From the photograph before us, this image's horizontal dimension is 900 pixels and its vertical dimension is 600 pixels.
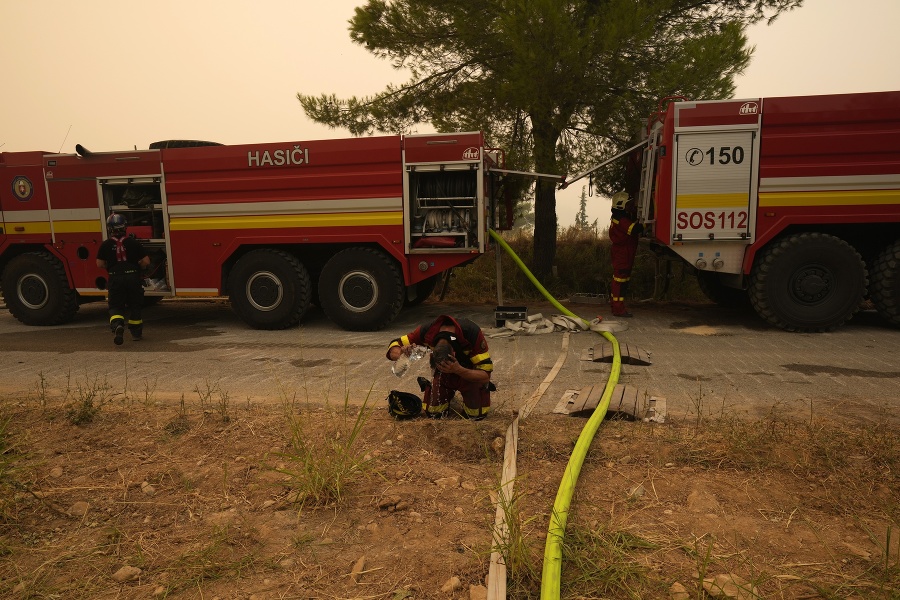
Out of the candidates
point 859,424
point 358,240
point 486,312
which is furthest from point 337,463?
point 486,312

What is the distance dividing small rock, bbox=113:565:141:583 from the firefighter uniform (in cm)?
629

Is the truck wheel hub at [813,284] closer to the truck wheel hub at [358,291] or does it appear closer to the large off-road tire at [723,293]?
the large off-road tire at [723,293]

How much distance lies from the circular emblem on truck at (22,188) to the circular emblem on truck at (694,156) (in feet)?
32.6

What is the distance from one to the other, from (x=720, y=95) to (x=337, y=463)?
891cm

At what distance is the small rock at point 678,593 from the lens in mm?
2489

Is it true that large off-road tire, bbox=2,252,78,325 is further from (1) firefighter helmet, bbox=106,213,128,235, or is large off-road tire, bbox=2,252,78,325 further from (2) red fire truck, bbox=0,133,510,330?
(1) firefighter helmet, bbox=106,213,128,235

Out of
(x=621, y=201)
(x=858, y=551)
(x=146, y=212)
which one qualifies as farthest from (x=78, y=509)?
(x=621, y=201)

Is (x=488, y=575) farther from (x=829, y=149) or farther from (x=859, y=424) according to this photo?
(x=829, y=149)

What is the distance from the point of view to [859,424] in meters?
4.34

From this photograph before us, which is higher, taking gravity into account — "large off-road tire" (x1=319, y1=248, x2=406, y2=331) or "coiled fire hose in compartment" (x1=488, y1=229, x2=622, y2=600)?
"large off-road tire" (x1=319, y1=248, x2=406, y2=331)

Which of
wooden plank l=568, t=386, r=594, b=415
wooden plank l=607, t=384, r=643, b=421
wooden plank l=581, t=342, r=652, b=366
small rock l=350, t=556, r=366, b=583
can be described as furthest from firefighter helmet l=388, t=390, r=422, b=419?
wooden plank l=581, t=342, r=652, b=366

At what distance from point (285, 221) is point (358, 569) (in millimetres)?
6822

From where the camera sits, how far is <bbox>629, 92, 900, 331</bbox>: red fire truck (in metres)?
7.77

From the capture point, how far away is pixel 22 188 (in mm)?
9695
